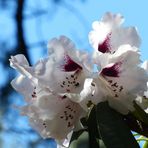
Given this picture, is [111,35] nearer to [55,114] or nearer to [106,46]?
[106,46]

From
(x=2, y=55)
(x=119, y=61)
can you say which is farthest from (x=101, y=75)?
(x=2, y=55)

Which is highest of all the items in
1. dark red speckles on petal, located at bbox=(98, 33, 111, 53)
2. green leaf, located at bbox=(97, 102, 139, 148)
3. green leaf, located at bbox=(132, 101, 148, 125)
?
dark red speckles on petal, located at bbox=(98, 33, 111, 53)

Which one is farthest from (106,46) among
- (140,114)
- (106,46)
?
(140,114)

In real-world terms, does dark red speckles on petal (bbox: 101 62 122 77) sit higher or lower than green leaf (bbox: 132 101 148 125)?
higher

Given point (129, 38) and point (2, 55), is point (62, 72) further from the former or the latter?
point (2, 55)

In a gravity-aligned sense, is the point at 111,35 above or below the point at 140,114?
above
